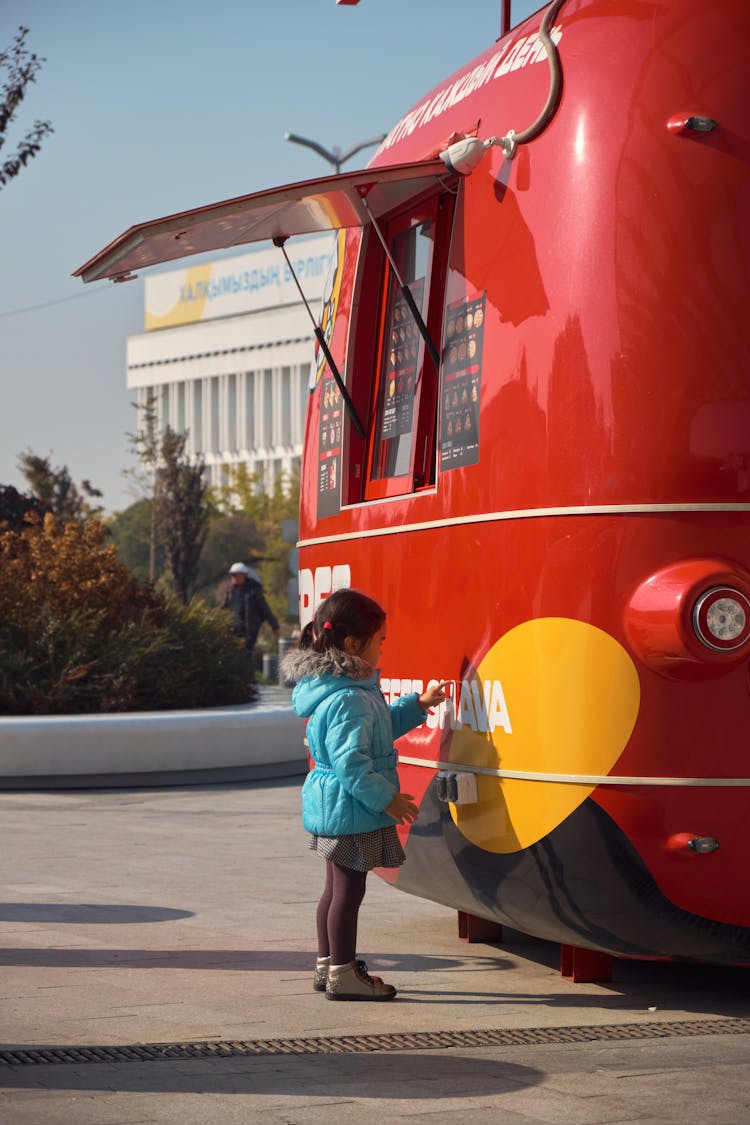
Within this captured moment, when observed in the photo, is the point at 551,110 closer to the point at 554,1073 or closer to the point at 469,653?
the point at 469,653

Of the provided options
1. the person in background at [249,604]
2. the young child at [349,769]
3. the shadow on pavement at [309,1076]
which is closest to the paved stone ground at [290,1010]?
the shadow on pavement at [309,1076]

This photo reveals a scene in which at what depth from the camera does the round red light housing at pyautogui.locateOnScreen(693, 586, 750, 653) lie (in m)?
5.52

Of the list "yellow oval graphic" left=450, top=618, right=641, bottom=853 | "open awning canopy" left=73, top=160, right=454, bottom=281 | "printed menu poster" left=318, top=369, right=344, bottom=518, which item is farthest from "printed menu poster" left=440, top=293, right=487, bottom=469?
"printed menu poster" left=318, top=369, right=344, bottom=518

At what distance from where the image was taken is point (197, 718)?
1462 cm

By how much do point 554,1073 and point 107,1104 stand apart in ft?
4.23

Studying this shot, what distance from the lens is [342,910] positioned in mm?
6379

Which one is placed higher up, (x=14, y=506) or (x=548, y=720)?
(x=14, y=506)

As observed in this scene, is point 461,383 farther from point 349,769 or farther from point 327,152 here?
point 327,152

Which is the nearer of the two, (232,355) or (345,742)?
→ (345,742)

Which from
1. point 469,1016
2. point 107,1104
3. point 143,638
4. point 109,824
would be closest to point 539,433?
point 469,1016

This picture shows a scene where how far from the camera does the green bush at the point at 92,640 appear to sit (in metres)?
15.2

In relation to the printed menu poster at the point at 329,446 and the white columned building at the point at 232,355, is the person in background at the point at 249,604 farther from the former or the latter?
the white columned building at the point at 232,355

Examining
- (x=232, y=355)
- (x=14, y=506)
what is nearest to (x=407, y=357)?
(x=14, y=506)

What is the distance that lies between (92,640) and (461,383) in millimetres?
9644
